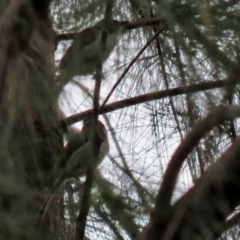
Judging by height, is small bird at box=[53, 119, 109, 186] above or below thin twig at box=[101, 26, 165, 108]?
below

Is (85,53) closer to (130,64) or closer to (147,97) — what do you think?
(130,64)

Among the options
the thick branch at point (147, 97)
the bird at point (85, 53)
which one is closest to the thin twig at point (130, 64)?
the thick branch at point (147, 97)

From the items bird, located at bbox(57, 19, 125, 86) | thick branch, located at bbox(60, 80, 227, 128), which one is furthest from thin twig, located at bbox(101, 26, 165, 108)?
bird, located at bbox(57, 19, 125, 86)

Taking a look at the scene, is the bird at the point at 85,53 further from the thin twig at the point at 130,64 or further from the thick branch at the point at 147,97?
the thin twig at the point at 130,64

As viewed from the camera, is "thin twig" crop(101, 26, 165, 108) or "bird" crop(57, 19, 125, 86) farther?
"thin twig" crop(101, 26, 165, 108)

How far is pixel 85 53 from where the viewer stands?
1224 millimetres

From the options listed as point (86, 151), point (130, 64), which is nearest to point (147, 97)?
point (130, 64)

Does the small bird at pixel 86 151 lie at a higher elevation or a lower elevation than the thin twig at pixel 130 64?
lower

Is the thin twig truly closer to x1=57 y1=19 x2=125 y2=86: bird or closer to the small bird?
the small bird

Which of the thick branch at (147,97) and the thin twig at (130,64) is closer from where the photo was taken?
the thick branch at (147,97)

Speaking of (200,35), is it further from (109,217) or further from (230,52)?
(109,217)

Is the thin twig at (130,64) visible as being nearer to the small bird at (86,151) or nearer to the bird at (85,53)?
the small bird at (86,151)

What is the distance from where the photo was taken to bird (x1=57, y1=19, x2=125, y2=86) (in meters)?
1.11

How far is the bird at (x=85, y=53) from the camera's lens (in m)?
1.11
